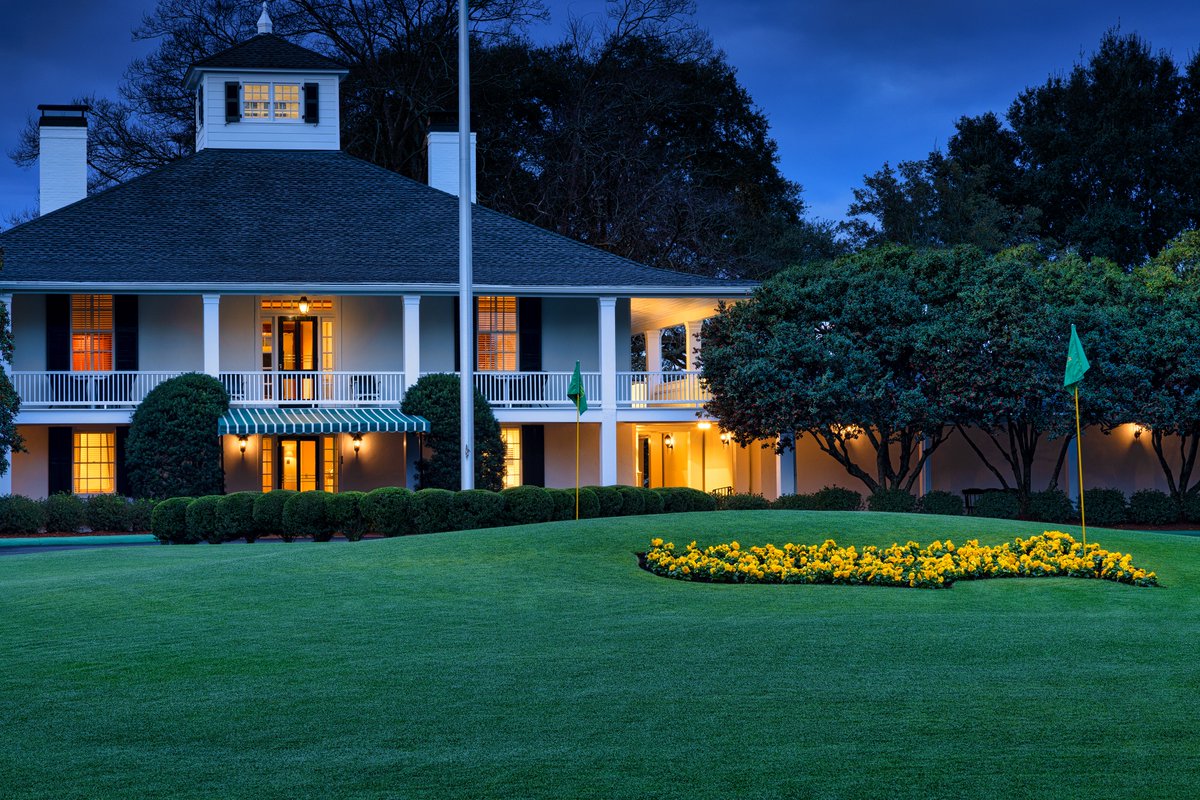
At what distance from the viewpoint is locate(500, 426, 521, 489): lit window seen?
35.0 metres

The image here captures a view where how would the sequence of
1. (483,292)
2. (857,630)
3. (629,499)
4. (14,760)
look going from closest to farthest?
(14,760)
(857,630)
(629,499)
(483,292)

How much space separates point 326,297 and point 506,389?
497 cm

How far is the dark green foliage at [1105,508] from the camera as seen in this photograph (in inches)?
1251

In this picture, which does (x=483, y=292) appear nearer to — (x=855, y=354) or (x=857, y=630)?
(x=855, y=354)

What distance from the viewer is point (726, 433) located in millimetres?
33781

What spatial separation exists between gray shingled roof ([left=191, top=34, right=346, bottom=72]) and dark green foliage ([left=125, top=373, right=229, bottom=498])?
12.2m

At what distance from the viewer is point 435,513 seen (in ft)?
69.7

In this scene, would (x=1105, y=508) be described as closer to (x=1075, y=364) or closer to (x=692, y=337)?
(x=692, y=337)

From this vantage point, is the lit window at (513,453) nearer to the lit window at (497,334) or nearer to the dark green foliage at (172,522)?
the lit window at (497,334)

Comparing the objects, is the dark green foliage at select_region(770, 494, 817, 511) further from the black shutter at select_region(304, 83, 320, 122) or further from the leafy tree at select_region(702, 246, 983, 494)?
the black shutter at select_region(304, 83, 320, 122)

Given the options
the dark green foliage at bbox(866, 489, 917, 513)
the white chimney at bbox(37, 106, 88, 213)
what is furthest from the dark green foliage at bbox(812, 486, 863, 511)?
the white chimney at bbox(37, 106, 88, 213)

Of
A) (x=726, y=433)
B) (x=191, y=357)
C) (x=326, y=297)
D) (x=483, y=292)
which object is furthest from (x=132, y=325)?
(x=726, y=433)

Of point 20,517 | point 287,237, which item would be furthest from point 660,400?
point 20,517

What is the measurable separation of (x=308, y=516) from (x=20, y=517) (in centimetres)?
910
